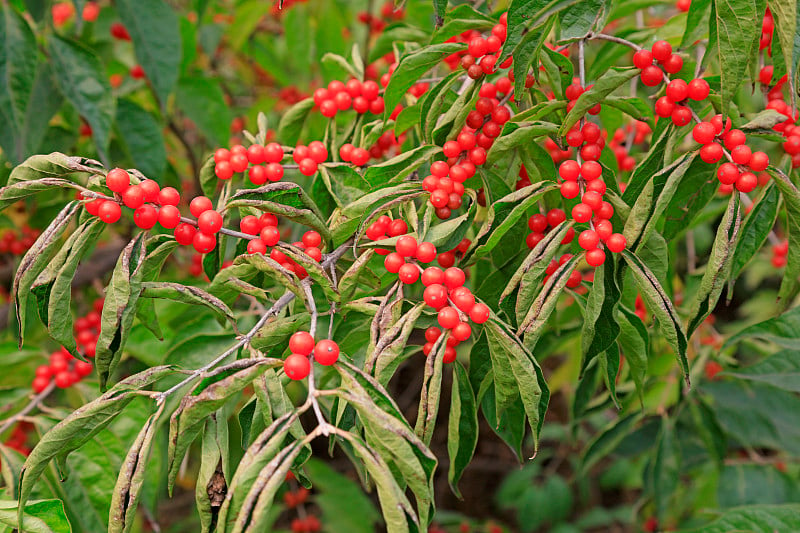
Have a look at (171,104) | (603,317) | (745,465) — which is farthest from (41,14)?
(745,465)

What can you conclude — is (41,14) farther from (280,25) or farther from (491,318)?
(280,25)

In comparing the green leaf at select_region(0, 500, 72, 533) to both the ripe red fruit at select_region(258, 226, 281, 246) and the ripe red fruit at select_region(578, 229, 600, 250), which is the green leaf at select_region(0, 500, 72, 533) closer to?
the ripe red fruit at select_region(258, 226, 281, 246)

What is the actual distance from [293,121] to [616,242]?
2.33 ft

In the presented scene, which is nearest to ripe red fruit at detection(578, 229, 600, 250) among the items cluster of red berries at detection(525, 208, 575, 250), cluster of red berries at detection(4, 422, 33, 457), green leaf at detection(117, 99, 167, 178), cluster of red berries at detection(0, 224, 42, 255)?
cluster of red berries at detection(525, 208, 575, 250)

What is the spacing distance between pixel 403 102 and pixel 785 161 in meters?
0.66

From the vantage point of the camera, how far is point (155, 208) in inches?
33.0

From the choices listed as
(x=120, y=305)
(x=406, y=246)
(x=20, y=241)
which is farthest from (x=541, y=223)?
(x=20, y=241)

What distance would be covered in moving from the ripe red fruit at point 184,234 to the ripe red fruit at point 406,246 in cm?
27

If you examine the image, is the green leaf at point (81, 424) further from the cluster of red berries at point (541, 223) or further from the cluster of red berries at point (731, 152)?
the cluster of red berries at point (731, 152)

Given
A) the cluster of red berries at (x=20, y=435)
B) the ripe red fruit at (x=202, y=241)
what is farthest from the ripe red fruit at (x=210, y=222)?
the cluster of red berries at (x=20, y=435)

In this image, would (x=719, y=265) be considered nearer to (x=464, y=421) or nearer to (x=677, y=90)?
(x=677, y=90)

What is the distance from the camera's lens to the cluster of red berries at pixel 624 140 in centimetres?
153

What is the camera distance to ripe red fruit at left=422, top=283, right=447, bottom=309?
789 mm

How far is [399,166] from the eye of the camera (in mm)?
1009
